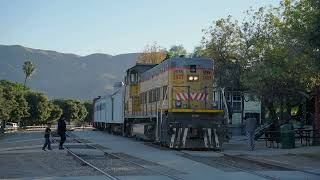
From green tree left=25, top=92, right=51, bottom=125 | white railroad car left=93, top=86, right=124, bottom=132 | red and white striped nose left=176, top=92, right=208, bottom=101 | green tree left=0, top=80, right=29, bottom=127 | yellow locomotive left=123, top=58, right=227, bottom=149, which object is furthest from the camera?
green tree left=25, top=92, right=51, bottom=125

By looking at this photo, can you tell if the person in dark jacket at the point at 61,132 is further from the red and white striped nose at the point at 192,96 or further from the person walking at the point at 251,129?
the person walking at the point at 251,129

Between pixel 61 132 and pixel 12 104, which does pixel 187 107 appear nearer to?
pixel 61 132

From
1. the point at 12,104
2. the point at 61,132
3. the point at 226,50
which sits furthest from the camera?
the point at 12,104

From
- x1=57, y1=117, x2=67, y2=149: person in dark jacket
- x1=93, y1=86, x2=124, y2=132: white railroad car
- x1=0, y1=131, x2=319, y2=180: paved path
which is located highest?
x1=93, y1=86, x2=124, y2=132: white railroad car

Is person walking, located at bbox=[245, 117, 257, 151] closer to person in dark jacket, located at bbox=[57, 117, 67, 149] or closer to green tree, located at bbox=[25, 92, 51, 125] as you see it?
person in dark jacket, located at bbox=[57, 117, 67, 149]

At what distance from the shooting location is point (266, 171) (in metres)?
17.5

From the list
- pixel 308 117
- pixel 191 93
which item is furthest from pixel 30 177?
pixel 308 117

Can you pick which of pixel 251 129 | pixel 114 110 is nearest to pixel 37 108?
pixel 114 110

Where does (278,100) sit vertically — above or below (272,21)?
below

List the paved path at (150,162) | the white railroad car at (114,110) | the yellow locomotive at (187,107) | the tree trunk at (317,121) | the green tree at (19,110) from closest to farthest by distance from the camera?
the paved path at (150,162)
the yellow locomotive at (187,107)
the tree trunk at (317,121)
the white railroad car at (114,110)
the green tree at (19,110)

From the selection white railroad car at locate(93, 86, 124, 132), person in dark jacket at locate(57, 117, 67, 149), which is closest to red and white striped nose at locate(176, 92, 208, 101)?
person in dark jacket at locate(57, 117, 67, 149)

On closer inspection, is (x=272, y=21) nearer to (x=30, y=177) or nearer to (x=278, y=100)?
(x=278, y=100)

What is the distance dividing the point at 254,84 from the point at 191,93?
7073 mm

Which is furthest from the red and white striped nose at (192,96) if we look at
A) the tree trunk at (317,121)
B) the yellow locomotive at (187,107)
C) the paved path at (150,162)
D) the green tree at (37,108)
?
the green tree at (37,108)
